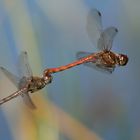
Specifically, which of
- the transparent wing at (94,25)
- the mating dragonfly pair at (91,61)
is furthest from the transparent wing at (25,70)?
the transparent wing at (94,25)

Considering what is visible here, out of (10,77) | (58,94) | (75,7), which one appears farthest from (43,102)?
(75,7)

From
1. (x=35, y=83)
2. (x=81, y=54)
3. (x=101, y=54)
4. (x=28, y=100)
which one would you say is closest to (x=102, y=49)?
(x=101, y=54)

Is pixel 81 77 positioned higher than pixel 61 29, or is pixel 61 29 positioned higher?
pixel 61 29

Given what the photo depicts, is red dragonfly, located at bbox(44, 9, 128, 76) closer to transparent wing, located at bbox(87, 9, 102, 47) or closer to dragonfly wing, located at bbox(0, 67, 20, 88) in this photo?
transparent wing, located at bbox(87, 9, 102, 47)

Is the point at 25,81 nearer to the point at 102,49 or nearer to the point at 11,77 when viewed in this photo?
the point at 11,77

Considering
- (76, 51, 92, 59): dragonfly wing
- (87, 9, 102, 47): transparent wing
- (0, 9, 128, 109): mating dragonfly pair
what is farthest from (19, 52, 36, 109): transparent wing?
(87, 9, 102, 47): transparent wing

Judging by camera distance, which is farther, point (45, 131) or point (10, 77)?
point (45, 131)

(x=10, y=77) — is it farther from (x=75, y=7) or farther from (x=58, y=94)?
(x=75, y=7)
